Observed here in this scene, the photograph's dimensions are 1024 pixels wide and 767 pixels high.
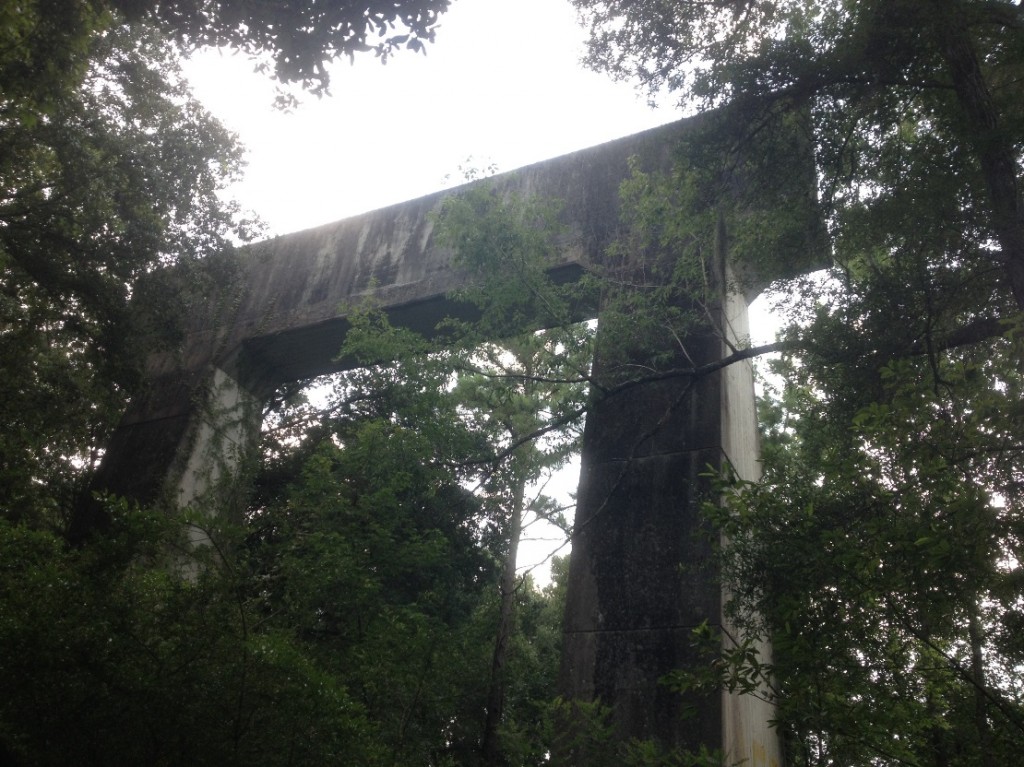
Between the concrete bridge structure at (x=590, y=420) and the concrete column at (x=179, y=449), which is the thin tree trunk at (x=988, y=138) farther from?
the concrete column at (x=179, y=449)

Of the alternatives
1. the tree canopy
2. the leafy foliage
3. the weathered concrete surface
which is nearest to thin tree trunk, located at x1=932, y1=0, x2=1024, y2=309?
the tree canopy

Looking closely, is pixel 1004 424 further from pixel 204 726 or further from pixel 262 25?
pixel 262 25

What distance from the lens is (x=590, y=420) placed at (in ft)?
23.1

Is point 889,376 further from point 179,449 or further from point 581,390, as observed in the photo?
point 179,449

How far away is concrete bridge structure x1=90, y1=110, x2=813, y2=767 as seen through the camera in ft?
18.3

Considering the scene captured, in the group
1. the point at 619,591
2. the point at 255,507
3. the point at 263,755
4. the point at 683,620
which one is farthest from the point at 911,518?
the point at 255,507

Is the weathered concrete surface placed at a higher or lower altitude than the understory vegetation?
higher

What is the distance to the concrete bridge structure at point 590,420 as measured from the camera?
559 cm

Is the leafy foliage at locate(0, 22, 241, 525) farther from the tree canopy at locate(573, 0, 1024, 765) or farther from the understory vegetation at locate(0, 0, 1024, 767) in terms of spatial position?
the tree canopy at locate(573, 0, 1024, 765)

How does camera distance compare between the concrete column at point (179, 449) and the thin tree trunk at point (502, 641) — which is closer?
the concrete column at point (179, 449)

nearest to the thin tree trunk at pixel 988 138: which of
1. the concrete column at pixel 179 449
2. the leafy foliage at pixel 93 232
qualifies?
the leafy foliage at pixel 93 232

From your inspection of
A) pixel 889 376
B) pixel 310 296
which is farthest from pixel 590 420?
pixel 310 296

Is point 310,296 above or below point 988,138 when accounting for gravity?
above

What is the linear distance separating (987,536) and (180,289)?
7781 millimetres
